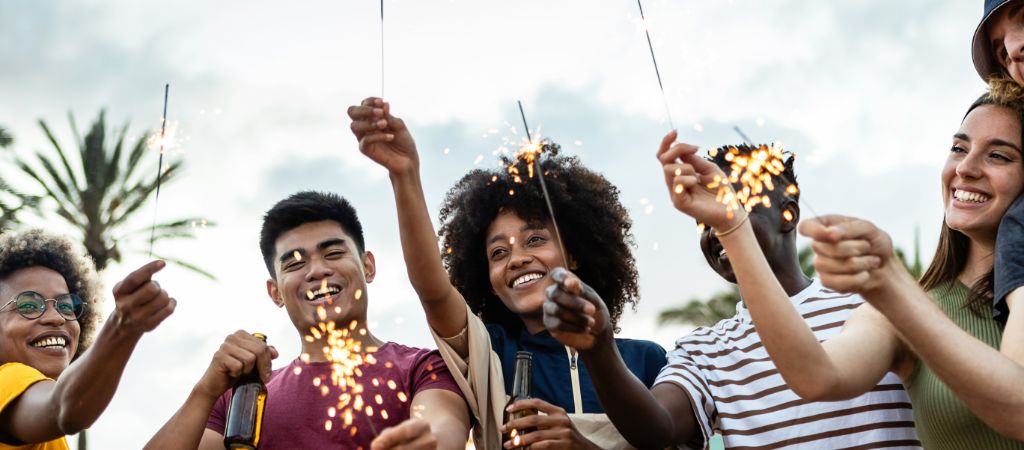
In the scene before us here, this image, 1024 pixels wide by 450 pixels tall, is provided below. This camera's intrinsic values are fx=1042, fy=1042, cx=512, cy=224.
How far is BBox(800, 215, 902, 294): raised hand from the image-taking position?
3783mm

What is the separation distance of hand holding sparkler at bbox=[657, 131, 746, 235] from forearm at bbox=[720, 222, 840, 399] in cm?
26

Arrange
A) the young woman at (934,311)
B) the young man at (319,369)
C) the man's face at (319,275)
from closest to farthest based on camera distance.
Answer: the young woman at (934,311) → the young man at (319,369) → the man's face at (319,275)

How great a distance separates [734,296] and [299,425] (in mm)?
21663

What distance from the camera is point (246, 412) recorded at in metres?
4.92

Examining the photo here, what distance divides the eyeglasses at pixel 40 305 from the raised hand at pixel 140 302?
1.47 meters

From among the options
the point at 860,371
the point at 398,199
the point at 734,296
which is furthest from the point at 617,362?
the point at 734,296

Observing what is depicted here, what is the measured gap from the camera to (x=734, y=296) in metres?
26.0

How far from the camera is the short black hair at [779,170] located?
638 cm

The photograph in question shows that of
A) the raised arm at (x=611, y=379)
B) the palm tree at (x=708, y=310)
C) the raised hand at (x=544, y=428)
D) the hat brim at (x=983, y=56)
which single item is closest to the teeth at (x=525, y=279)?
the raised arm at (x=611, y=379)

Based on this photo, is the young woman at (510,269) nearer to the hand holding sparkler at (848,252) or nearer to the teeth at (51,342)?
the hand holding sparkler at (848,252)

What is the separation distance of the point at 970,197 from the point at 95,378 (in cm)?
421

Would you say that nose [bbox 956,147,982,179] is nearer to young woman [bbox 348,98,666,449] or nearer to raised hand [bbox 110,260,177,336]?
young woman [bbox 348,98,666,449]

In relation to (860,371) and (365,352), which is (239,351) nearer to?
(365,352)

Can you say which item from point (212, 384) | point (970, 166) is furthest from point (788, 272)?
point (212, 384)
